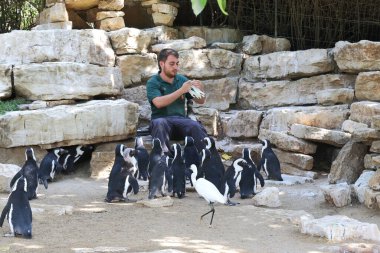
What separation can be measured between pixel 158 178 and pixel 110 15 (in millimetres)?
→ 4752

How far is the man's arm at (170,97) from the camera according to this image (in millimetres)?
8453

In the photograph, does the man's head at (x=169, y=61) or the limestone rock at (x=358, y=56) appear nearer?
the man's head at (x=169, y=61)

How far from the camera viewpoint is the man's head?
878 centimetres

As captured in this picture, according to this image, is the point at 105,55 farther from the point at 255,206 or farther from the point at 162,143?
the point at 255,206

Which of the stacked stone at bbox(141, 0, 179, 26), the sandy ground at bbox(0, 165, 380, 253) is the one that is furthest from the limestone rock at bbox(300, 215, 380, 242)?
the stacked stone at bbox(141, 0, 179, 26)

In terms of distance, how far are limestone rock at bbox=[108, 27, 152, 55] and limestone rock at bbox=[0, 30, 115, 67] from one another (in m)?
0.50

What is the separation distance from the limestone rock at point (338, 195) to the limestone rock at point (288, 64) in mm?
3696

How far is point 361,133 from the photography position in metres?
7.91

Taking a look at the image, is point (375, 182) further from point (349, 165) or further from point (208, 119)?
point (208, 119)

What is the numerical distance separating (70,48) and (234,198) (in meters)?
4.06

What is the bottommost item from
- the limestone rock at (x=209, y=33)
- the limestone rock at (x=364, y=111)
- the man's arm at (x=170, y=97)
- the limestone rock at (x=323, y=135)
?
the limestone rock at (x=323, y=135)

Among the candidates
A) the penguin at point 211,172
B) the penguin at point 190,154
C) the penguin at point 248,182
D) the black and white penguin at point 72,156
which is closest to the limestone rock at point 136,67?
the black and white penguin at point 72,156

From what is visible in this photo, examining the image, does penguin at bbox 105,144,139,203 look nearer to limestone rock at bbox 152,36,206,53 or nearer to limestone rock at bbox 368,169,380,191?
limestone rock at bbox 368,169,380,191

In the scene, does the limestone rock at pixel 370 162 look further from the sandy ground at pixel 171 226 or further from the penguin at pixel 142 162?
the penguin at pixel 142 162
